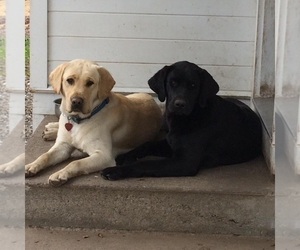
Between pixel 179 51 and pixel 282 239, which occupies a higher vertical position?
pixel 179 51

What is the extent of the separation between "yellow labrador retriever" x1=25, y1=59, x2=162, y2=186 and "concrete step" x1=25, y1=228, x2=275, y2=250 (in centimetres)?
29

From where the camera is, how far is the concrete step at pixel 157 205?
3.90 metres

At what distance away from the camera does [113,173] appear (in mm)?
3959

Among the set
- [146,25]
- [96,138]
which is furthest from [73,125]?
[146,25]

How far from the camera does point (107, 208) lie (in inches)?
155

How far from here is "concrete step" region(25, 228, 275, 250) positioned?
3785 mm

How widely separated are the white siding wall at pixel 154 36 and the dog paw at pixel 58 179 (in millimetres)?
1470

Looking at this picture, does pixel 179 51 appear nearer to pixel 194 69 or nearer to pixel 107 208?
pixel 194 69

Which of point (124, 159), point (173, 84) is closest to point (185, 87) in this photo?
point (173, 84)

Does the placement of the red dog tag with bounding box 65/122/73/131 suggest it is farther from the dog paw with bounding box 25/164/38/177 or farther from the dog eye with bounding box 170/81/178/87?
the dog eye with bounding box 170/81/178/87

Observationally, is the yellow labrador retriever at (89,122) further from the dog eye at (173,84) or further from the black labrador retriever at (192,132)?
the dog eye at (173,84)

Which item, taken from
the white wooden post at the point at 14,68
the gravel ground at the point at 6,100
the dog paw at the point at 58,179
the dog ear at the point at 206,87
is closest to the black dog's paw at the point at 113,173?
the dog paw at the point at 58,179

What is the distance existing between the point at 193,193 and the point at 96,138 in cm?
66

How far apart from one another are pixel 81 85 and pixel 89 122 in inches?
10.0
